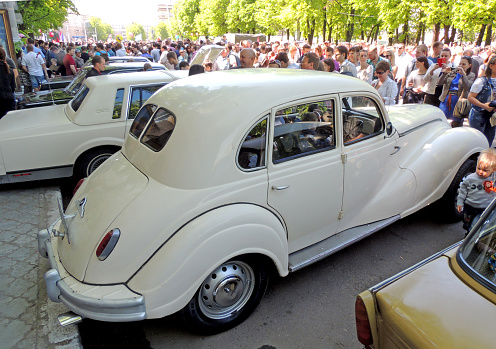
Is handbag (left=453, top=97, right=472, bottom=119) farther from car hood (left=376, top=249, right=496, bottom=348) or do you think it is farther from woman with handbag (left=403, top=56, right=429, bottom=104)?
car hood (left=376, top=249, right=496, bottom=348)

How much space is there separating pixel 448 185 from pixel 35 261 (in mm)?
4702

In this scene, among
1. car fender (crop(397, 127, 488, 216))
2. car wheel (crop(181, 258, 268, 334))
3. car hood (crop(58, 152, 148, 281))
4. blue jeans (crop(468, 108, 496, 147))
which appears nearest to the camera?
car hood (crop(58, 152, 148, 281))

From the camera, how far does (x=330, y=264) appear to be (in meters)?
3.85

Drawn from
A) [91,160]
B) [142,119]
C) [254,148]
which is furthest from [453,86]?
[91,160]

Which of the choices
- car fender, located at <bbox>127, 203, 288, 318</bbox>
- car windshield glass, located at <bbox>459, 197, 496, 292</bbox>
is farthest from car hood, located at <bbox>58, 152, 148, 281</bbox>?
car windshield glass, located at <bbox>459, 197, 496, 292</bbox>

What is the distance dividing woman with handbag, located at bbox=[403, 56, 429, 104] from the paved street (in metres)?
6.90

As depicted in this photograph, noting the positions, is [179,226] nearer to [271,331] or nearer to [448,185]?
[271,331]

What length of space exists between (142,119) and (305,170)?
5.65 feet

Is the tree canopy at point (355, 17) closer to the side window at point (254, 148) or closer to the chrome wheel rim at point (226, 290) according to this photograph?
the side window at point (254, 148)

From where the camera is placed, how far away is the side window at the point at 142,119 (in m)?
3.50

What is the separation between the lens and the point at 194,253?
2.50m

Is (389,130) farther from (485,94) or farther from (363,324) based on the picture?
(485,94)

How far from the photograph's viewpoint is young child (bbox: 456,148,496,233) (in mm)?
3444

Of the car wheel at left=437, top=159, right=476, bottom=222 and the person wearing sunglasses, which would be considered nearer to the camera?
the car wheel at left=437, top=159, right=476, bottom=222
